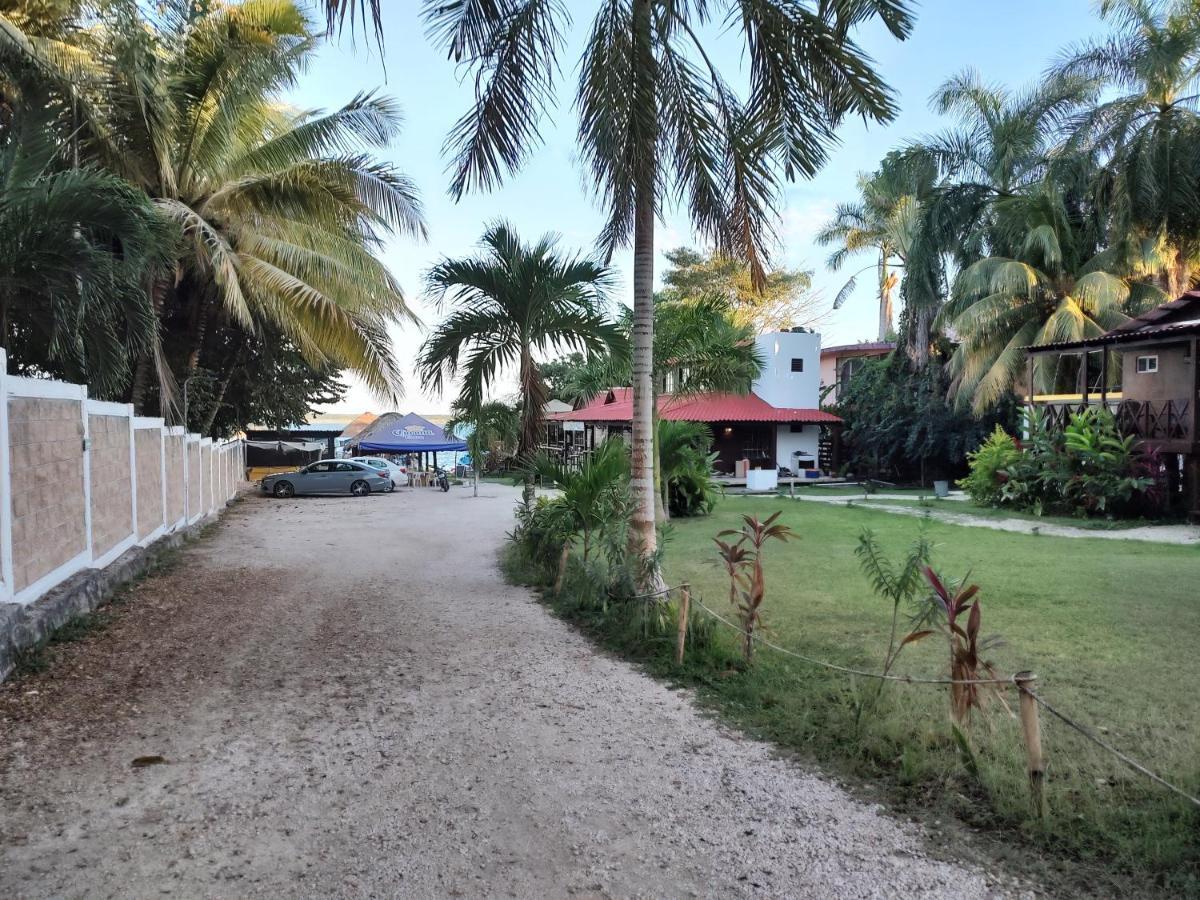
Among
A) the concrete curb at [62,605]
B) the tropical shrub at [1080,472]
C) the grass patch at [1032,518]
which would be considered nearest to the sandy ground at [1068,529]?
the grass patch at [1032,518]

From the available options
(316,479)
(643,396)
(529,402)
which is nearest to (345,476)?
(316,479)

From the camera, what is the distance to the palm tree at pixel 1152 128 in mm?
12766

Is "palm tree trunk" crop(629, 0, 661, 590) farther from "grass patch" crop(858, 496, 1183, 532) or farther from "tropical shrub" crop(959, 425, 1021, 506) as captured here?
"tropical shrub" crop(959, 425, 1021, 506)

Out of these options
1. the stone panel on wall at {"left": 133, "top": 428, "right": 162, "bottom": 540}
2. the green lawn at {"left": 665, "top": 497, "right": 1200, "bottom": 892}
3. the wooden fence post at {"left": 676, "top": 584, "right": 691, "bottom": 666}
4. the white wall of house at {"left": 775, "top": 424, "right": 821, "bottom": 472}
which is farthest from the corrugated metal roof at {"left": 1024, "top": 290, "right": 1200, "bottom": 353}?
the stone panel on wall at {"left": 133, "top": 428, "right": 162, "bottom": 540}

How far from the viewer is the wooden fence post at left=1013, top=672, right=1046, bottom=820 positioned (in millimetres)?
3688

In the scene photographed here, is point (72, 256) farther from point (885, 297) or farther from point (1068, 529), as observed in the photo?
point (885, 297)

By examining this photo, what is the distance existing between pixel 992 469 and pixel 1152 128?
9935 mm

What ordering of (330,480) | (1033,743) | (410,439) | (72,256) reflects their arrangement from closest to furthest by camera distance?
1. (1033,743)
2. (72,256)
3. (330,480)
4. (410,439)

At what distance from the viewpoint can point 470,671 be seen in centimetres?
625

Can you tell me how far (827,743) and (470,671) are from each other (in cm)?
274

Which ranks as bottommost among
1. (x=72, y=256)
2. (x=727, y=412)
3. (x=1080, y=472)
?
(x=1080, y=472)

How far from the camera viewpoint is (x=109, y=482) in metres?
9.09

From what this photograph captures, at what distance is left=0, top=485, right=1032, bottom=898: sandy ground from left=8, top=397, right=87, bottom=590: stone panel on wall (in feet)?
2.62

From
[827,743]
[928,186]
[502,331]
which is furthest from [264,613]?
[928,186]
